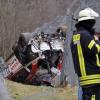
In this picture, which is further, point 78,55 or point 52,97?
point 52,97

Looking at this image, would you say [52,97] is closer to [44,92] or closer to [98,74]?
[44,92]

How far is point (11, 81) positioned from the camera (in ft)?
43.7

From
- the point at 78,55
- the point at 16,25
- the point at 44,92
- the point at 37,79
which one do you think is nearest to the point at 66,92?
the point at 44,92

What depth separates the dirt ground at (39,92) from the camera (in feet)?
37.9

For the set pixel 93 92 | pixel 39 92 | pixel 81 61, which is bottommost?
pixel 39 92

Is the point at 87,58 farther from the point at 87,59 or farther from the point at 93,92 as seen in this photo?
the point at 93,92

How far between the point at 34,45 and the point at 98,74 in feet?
19.0

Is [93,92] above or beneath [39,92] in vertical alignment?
above

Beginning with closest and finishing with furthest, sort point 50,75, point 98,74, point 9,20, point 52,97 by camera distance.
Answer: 1. point 98,74
2. point 52,97
3. point 50,75
4. point 9,20

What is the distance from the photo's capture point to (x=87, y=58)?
25.2 feet

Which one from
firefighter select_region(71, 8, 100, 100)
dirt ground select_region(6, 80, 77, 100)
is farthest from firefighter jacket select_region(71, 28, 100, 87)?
dirt ground select_region(6, 80, 77, 100)

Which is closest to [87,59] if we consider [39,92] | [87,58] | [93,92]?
[87,58]

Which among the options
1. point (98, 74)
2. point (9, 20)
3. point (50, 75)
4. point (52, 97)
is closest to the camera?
point (98, 74)

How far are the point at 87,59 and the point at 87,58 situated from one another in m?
0.01
